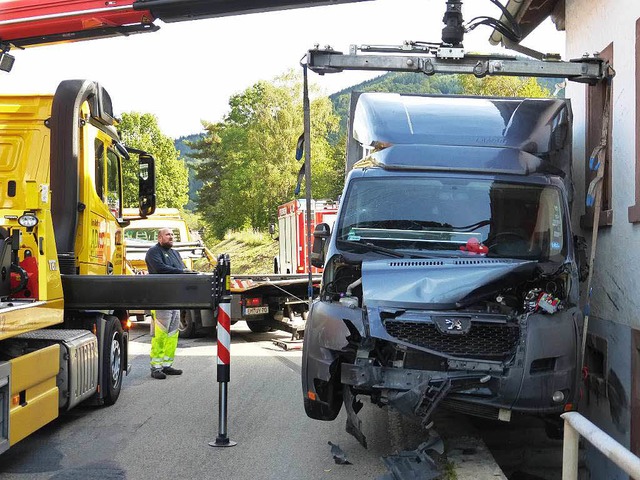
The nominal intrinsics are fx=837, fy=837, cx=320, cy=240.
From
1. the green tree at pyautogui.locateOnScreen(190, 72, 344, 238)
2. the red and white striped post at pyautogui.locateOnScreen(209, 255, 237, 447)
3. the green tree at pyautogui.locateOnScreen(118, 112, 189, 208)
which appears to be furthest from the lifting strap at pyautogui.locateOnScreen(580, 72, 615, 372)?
the green tree at pyautogui.locateOnScreen(118, 112, 189, 208)

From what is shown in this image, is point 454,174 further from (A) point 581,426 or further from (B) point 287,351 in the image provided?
(B) point 287,351

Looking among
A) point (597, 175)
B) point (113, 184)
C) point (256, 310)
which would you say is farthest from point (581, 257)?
point (256, 310)

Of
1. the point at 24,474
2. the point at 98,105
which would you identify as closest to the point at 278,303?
the point at 98,105

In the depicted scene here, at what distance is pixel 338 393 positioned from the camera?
652 cm

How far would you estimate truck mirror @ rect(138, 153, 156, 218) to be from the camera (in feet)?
32.7

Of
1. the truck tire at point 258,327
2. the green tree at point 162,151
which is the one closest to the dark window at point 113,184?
the truck tire at point 258,327

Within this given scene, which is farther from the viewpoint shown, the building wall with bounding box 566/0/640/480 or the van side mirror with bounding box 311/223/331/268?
the building wall with bounding box 566/0/640/480

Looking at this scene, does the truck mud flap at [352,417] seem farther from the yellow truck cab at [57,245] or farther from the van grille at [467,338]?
the yellow truck cab at [57,245]

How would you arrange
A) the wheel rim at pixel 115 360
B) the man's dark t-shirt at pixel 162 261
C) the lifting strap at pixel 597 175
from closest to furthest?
the lifting strap at pixel 597 175
the wheel rim at pixel 115 360
the man's dark t-shirt at pixel 162 261

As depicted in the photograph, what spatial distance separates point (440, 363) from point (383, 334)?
1.51 feet

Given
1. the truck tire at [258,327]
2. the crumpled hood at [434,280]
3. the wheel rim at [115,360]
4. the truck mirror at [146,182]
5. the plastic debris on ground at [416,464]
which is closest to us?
the plastic debris on ground at [416,464]

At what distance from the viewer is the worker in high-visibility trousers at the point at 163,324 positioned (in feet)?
35.4

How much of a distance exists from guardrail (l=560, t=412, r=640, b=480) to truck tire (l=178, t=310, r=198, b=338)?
11754mm

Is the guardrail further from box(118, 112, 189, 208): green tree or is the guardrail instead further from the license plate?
box(118, 112, 189, 208): green tree
